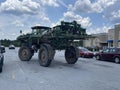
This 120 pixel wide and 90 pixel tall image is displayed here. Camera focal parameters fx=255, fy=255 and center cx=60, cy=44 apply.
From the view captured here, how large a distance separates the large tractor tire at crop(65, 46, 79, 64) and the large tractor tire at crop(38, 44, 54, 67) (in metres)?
2.59

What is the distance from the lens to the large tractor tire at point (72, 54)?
2077 centimetres

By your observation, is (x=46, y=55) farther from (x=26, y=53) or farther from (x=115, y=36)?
(x=115, y=36)

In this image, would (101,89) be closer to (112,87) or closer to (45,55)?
(112,87)

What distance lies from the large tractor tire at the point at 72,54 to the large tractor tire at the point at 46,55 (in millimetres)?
2590

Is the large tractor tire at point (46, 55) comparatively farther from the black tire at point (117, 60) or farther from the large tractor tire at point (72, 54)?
the black tire at point (117, 60)

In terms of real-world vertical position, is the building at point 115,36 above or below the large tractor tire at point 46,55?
above

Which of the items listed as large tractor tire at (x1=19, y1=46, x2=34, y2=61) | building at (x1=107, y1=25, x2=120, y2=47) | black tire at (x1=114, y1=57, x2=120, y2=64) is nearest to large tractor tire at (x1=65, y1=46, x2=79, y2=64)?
large tractor tire at (x1=19, y1=46, x2=34, y2=61)

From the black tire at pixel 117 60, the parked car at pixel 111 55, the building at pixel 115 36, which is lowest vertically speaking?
the black tire at pixel 117 60

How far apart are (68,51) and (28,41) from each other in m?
3.79

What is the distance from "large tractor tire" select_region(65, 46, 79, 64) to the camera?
20.8 metres

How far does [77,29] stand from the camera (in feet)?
60.1

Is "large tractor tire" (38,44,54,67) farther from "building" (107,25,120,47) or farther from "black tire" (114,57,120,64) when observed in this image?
"building" (107,25,120,47)

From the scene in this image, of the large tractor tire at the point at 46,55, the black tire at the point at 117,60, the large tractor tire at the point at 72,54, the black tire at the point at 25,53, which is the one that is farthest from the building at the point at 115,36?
the large tractor tire at the point at 46,55

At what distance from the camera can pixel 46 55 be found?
18516 mm
